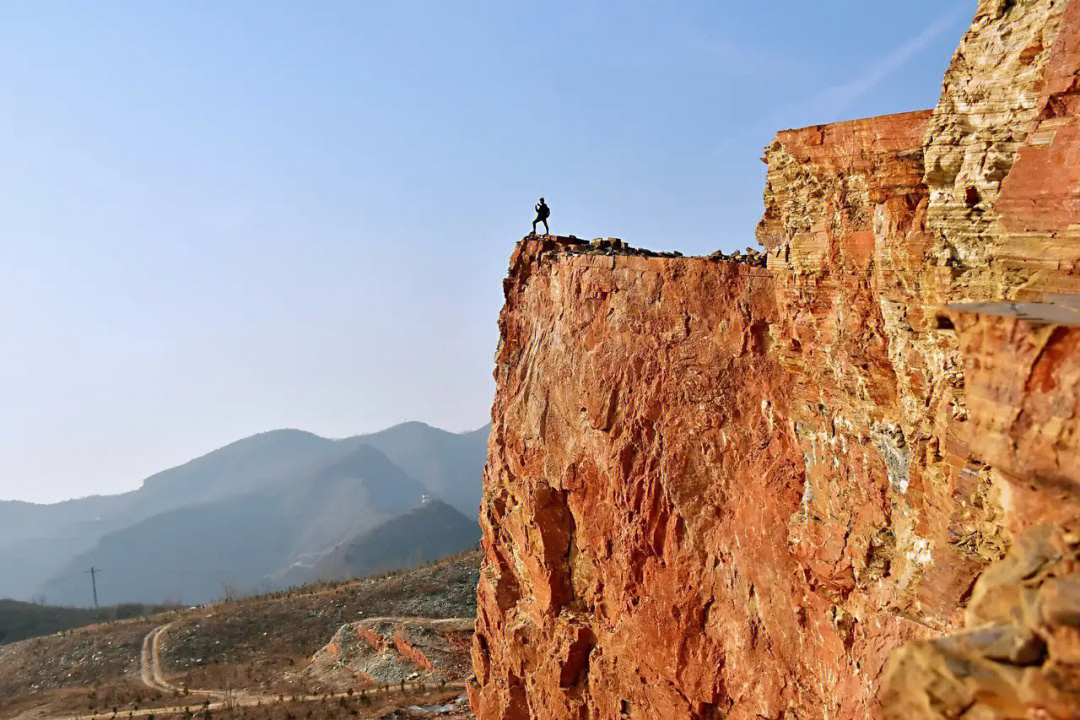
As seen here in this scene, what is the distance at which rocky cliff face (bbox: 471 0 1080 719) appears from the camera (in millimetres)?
3588

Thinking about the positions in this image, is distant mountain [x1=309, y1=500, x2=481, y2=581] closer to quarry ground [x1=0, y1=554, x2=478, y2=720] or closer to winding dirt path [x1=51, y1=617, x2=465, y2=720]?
quarry ground [x1=0, y1=554, x2=478, y2=720]

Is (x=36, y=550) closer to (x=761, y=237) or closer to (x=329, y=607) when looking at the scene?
(x=329, y=607)

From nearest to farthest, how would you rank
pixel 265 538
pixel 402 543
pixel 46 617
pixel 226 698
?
pixel 226 698
pixel 46 617
pixel 402 543
pixel 265 538

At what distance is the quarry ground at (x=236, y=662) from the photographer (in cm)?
3091

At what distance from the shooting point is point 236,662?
39.7 meters

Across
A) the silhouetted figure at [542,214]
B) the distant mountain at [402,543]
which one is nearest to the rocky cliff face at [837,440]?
the silhouetted figure at [542,214]

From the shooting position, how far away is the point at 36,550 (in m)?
191

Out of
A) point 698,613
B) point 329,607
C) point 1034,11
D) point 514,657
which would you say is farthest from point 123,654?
point 1034,11

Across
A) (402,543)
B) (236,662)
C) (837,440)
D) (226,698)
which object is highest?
(837,440)

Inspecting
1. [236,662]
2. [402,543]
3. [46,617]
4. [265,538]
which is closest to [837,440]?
[236,662]

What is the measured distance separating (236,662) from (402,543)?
86.1 metres

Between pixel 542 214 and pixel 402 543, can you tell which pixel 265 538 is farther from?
pixel 542 214

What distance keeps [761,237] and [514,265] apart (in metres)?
9.13

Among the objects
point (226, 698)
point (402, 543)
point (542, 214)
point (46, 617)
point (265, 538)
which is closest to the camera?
point (542, 214)
